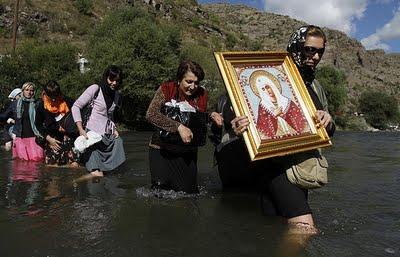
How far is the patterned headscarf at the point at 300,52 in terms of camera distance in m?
4.33

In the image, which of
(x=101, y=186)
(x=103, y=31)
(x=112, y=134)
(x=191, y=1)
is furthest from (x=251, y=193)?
(x=191, y=1)

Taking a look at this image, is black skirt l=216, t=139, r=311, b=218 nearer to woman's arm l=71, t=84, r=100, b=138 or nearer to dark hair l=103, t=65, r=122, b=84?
dark hair l=103, t=65, r=122, b=84

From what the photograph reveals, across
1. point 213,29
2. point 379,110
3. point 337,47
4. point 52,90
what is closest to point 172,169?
point 52,90

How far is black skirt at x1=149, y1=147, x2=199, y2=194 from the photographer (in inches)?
226

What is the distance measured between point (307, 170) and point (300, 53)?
3.63ft

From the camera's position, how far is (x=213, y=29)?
93.5 meters

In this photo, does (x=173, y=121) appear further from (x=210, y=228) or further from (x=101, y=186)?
(x=101, y=186)

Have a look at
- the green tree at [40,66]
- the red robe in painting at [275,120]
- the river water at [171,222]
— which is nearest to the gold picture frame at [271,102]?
the red robe in painting at [275,120]

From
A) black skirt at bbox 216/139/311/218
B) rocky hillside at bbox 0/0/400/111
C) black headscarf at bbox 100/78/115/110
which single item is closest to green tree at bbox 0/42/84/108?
rocky hillside at bbox 0/0/400/111

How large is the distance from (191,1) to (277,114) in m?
108

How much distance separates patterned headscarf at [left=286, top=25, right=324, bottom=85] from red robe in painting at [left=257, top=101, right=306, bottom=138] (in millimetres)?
408

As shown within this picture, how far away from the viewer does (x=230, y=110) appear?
15.0 ft

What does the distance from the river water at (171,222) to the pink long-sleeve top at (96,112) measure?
0.89m

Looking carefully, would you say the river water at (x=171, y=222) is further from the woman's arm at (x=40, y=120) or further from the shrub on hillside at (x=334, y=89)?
the shrub on hillside at (x=334, y=89)
